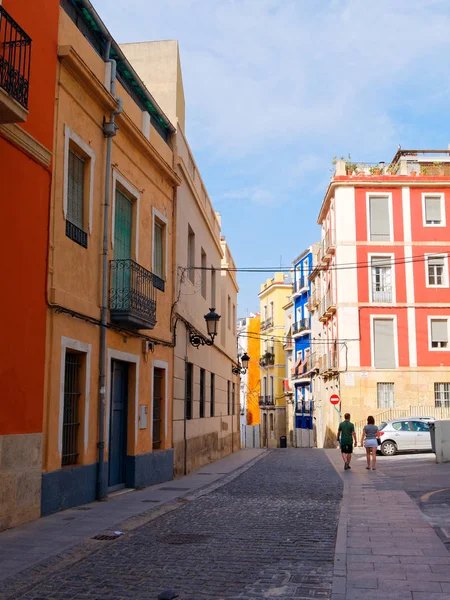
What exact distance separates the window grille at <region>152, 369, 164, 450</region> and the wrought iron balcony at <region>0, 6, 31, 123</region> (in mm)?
8271

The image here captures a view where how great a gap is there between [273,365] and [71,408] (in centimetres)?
5472

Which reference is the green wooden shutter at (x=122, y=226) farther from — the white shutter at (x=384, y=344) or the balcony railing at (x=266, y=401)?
the balcony railing at (x=266, y=401)

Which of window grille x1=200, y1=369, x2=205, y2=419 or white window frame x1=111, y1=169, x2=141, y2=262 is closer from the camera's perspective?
white window frame x1=111, y1=169, x2=141, y2=262

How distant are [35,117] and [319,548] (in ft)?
21.5

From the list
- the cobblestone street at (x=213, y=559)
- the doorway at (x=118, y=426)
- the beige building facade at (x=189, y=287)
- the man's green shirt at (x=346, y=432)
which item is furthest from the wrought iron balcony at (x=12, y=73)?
the man's green shirt at (x=346, y=432)

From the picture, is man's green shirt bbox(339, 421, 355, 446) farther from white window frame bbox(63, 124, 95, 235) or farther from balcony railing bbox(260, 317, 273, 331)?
balcony railing bbox(260, 317, 273, 331)

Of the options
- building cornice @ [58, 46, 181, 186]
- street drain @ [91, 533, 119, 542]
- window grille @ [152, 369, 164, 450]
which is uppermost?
building cornice @ [58, 46, 181, 186]

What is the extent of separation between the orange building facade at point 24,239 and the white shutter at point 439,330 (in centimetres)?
2982

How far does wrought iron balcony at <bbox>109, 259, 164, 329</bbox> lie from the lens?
1239 centimetres

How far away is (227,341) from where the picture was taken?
30812mm

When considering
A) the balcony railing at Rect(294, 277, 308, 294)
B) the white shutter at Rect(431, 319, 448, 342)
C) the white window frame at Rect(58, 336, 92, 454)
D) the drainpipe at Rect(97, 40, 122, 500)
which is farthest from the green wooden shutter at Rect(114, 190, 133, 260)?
the balcony railing at Rect(294, 277, 308, 294)

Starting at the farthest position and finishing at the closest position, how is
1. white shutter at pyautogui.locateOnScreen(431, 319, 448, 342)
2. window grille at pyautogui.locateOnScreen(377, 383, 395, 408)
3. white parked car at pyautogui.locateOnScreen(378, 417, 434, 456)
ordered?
white shutter at pyautogui.locateOnScreen(431, 319, 448, 342)
window grille at pyautogui.locateOnScreen(377, 383, 395, 408)
white parked car at pyautogui.locateOnScreen(378, 417, 434, 456)

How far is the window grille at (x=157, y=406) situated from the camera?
51.0 feet

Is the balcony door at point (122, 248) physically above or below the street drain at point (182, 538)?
above
